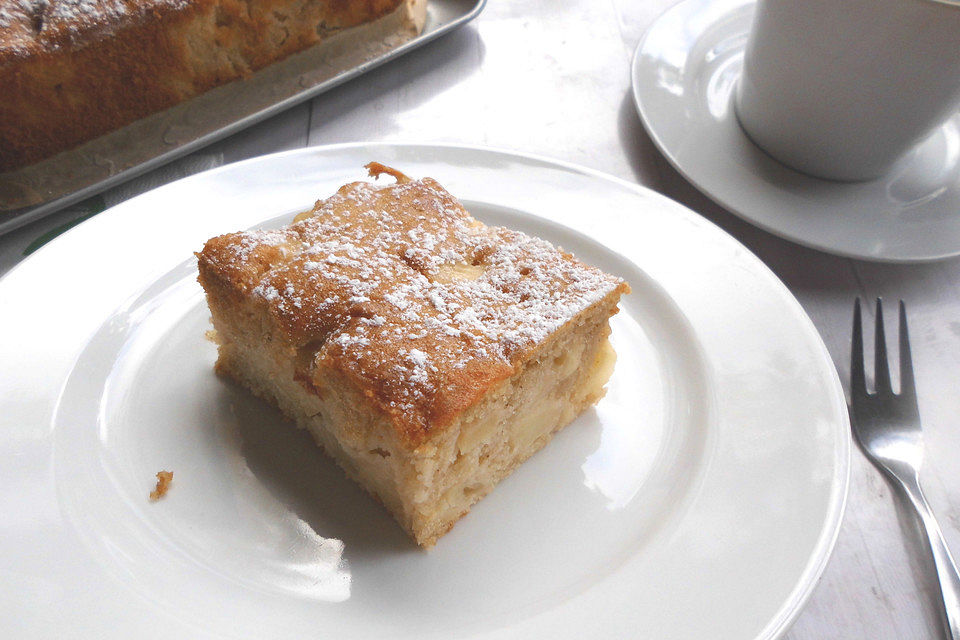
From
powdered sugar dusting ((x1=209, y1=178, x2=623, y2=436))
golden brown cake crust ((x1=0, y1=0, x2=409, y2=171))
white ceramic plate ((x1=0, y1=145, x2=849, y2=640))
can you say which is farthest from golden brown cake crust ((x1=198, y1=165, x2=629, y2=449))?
golden brown cake crust ((x1=0, y1=0, x2=409, y2=171))

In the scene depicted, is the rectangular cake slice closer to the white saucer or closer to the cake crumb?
the cake crumb

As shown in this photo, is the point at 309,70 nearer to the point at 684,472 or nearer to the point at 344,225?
the point at 344,225

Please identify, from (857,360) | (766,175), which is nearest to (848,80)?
(766,175)

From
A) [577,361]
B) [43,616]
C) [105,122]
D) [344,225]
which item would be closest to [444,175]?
[344,225]

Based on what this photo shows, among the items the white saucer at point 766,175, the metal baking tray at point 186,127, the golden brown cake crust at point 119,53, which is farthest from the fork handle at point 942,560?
the golden brown cake crust at point 119,53

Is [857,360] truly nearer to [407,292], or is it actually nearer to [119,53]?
[407,292]
